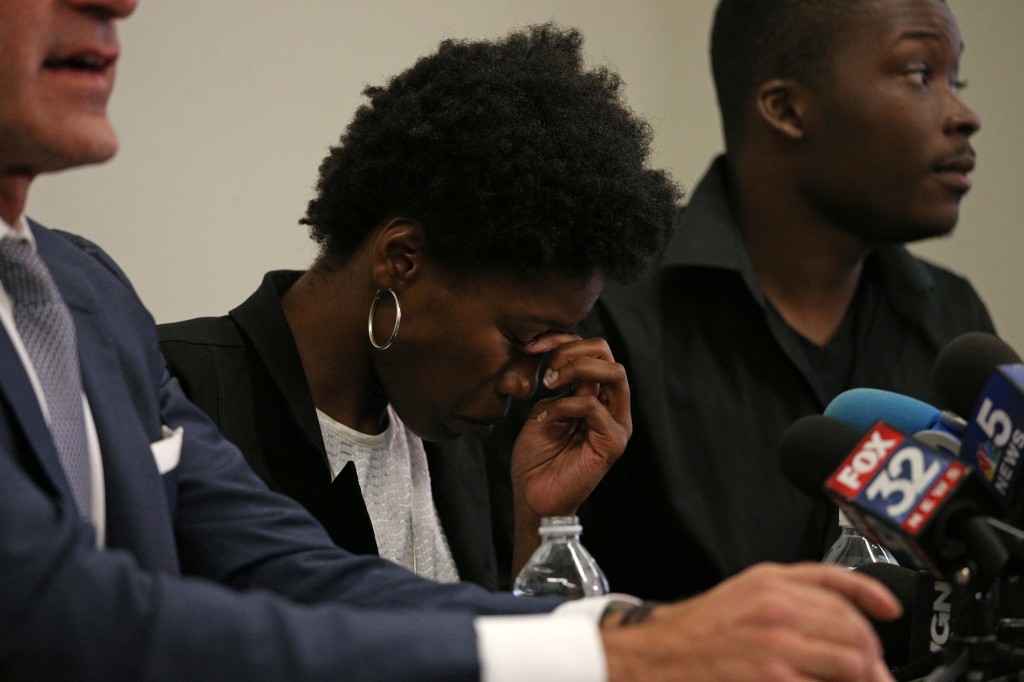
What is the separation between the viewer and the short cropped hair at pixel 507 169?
1655 millimetres

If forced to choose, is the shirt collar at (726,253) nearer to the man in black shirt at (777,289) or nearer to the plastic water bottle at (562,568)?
the man in black shirt at (777,289)

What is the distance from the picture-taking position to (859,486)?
92 cm

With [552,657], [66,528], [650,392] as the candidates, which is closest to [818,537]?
[650,392]

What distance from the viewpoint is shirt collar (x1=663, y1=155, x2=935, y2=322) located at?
2557 millimetres

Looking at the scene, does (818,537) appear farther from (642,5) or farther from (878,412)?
(642,5)

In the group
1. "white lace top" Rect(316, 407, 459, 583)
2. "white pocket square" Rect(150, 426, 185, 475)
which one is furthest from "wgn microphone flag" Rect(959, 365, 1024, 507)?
"white lace top" Rect(316, 407, 459, 583)

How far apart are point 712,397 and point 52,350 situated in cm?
165

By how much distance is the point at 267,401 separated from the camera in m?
1.70

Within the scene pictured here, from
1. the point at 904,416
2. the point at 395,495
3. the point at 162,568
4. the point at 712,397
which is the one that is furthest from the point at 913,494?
the point at 712,397

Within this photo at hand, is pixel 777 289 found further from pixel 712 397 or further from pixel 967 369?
pixel 967 369

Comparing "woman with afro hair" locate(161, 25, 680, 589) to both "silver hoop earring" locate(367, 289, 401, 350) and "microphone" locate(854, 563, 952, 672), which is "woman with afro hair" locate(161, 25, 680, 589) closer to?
"silver hoop earring" locate(367, 289, 401, 350)

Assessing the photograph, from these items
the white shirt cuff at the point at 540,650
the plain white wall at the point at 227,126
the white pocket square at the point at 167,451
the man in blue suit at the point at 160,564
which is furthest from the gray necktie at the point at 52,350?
the plain white wall at the point at 227,126

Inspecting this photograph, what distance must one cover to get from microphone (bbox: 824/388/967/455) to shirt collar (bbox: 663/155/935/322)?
118 centimetres

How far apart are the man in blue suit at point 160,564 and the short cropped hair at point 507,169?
524mm
